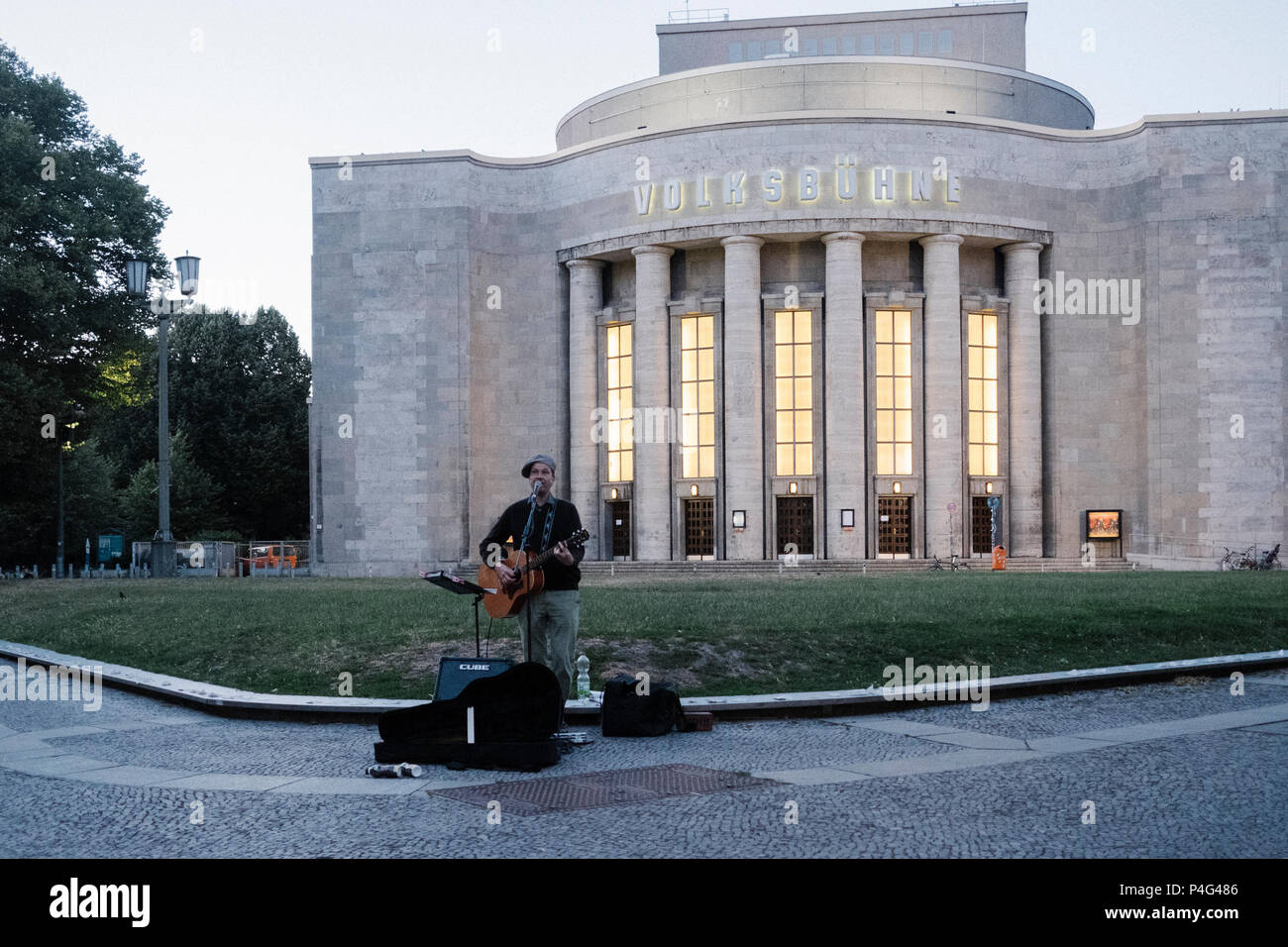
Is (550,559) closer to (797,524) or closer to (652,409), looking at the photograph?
(652,409)

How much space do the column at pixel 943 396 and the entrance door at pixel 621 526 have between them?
592 inches

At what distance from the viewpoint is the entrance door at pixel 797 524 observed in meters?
63.0

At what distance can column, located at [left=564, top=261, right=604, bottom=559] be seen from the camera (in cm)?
6494

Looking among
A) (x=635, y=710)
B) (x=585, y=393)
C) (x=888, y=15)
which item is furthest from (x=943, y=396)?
(x=635, y=710)

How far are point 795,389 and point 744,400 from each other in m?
3.44

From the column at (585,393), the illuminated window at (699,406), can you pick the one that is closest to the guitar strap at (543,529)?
the illuminated window at (699,406)

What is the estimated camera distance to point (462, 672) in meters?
10.9

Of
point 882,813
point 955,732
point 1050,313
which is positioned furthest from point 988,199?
point 882,813

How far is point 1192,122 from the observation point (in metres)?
60.6

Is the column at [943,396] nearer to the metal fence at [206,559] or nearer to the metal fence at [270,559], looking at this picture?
the metal fence at [270,559]

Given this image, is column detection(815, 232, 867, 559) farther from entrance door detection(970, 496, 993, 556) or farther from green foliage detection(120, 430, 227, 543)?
green foliage detection(120, 430, 227, 543)

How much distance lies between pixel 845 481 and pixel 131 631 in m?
43.0
